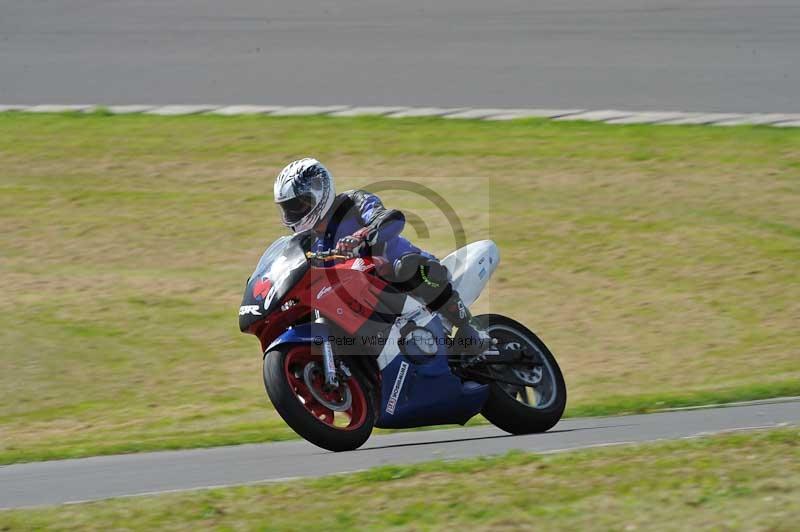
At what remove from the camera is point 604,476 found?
679 cm

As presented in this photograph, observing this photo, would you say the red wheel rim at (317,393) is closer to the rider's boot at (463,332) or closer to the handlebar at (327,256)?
the handlebar at (327,256)

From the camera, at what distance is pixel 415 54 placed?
18.8m

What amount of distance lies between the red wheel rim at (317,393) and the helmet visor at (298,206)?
2.78ft

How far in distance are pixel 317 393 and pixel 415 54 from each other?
11.9 metres

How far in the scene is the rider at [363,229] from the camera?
7.83m

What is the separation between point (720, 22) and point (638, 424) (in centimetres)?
1182

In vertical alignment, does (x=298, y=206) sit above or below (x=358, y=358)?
above

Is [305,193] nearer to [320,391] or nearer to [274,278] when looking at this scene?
[274,278]

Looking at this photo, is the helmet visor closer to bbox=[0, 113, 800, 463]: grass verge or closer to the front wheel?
the front wheel

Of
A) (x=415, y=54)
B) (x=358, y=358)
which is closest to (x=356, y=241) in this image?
(x=358, y=358)

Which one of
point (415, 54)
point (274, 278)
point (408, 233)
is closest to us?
point (274, 278)

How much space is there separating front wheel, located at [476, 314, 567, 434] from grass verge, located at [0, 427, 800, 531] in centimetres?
106

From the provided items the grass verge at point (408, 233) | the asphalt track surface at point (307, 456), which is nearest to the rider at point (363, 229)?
the asphalt track surface at point (307, 456)

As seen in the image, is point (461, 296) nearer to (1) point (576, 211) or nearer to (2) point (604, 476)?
(2) point (604, 476)
